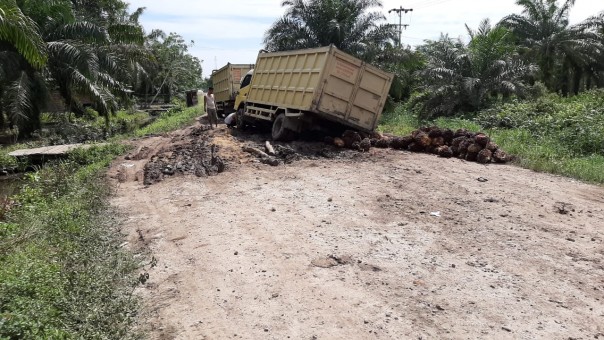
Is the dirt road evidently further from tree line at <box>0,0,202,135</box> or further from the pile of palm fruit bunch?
tree line at <box>0,0,202,135</box>

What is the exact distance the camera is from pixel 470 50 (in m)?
20.7

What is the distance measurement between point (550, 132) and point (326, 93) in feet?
21.1

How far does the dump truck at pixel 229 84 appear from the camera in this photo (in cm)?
2211

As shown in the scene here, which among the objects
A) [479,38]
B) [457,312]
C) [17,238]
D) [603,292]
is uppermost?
[479,38]

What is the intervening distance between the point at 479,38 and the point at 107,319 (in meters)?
19.4

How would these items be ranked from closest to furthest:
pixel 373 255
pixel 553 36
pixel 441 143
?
1. pixel 373 255
2. pixel 441 143
3. pixel 553 36

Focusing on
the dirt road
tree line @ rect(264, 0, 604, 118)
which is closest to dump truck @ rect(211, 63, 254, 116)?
tree line @ rect(264, 0, 604, 118)

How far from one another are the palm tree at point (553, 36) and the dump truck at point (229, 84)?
569 inches

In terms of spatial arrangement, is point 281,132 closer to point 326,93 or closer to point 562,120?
point 326,93

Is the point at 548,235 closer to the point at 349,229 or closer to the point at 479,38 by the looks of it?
the point at 349,229

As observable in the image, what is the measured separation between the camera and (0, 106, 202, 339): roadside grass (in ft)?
13.7

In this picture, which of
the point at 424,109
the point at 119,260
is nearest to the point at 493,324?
the point at 119,260

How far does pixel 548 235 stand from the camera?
635cm

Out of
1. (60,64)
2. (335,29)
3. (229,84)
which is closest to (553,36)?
(335,29)
